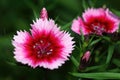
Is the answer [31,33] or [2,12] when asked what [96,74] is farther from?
[2,12]

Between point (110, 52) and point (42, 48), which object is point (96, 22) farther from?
point (42, 48)

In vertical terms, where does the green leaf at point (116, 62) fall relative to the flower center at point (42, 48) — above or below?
below

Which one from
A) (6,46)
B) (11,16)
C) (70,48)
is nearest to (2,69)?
(6,46)

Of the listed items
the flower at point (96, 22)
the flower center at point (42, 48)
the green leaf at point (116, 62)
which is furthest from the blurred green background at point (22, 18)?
the flower center at point (42, 48)

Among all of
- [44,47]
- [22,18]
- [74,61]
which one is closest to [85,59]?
[74,61]

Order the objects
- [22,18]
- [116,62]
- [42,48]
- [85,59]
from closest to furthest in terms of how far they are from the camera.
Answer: [85,59] < [42,48] < [116,62] < [22,18]

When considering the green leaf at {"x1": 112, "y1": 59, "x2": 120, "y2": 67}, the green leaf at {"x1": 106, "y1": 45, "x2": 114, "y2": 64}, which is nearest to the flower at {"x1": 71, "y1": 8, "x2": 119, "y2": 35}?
the green leaf at {"x1": 106, "y1": 45, "x2": 114, "y2": 64}

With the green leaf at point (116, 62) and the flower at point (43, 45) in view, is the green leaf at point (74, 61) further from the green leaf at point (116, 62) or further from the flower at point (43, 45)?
the green leaf at point (116, 62)
